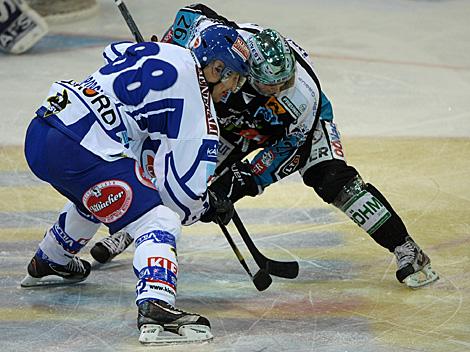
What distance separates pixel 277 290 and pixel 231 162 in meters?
0.62

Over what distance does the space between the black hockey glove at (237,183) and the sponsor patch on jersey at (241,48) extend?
31.7 inches

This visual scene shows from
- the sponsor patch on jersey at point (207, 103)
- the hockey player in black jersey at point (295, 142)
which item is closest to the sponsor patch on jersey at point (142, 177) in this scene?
the sponsor patch on jersey at point (207, 103)

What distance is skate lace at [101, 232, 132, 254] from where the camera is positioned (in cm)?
466

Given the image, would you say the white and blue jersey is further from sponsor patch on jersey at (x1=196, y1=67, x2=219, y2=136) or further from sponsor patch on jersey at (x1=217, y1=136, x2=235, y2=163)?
sponsor patch on jersey at (x1=217, y1=136, x2=235, y2=163)

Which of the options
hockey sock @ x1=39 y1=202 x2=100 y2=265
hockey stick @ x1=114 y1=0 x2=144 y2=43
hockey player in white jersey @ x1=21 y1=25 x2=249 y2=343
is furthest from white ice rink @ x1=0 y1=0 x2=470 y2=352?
hockey stick @ x1=114 y1=0 x2=144 y2=43

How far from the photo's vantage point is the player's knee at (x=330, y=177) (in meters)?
Answer: 4.40

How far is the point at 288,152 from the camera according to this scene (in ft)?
14.8

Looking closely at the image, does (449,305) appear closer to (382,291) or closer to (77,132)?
(382,291)

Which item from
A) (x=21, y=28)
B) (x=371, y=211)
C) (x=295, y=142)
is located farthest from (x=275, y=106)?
(x=21, y=28)

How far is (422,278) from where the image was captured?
442cm

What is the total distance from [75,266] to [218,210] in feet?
2.17

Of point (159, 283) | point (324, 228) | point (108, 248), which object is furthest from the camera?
point (324, 228)

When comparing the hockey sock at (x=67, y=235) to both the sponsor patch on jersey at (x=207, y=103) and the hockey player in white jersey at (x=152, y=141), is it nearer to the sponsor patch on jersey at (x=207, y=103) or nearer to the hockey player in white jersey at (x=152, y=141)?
the hockey player in white jersey at (x=152, y=141)

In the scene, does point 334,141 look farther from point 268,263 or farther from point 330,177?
point 268,263
